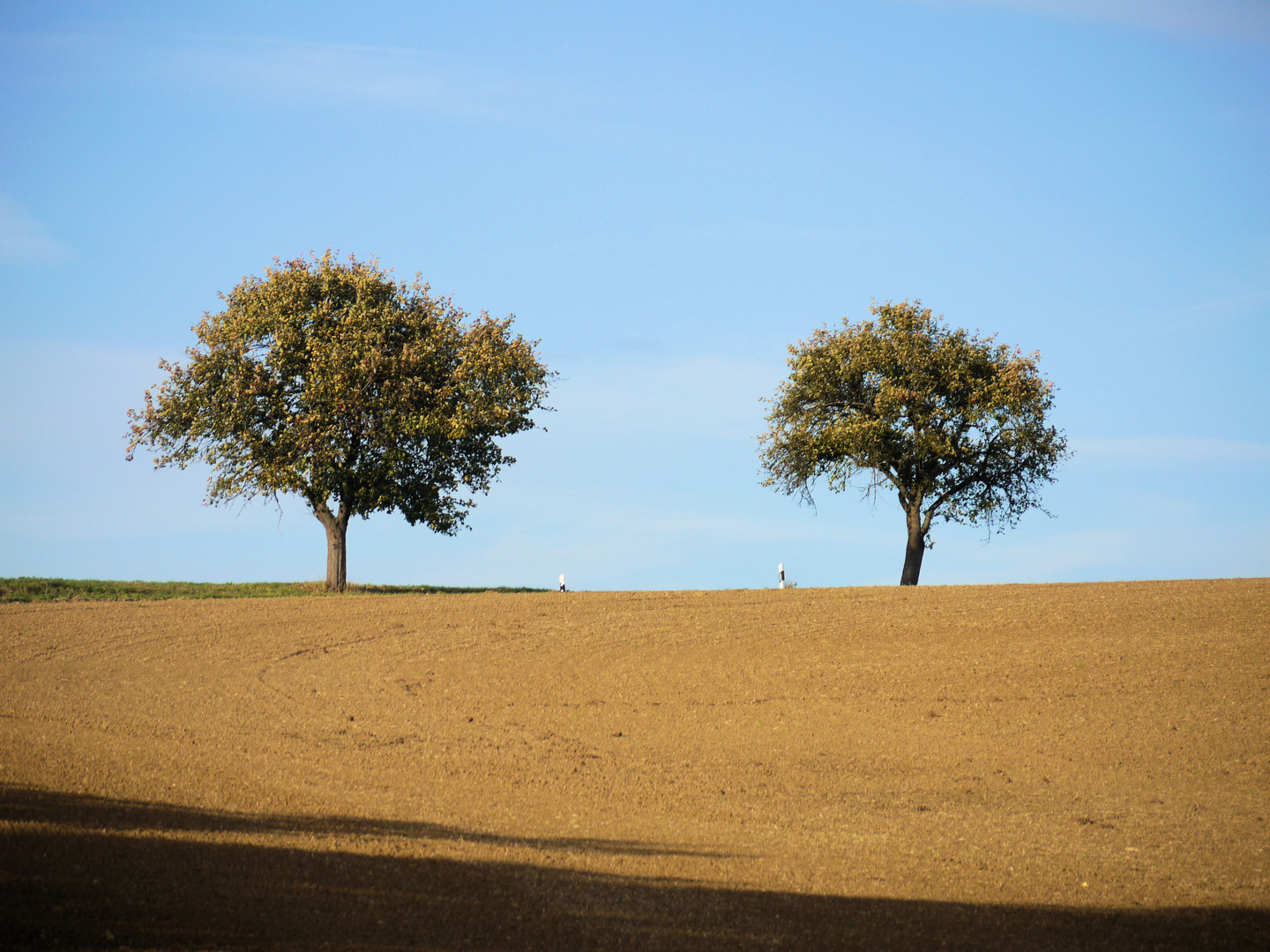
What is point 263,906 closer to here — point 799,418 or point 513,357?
point 513,357

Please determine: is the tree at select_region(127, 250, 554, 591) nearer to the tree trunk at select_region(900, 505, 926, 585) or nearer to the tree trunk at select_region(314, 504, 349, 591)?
the tree trunk at select_region(314, 504, 349, 591)

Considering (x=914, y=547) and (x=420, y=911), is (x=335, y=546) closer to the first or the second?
(x=914, y=547)

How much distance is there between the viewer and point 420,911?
31.1 ft

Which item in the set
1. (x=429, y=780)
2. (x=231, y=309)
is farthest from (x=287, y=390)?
(x=429, y=780)

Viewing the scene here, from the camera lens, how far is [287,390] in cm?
3809

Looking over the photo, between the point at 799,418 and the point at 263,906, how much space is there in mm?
34985

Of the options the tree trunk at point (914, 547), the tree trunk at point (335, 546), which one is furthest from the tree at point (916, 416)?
the tree trunk at point (335, 546)

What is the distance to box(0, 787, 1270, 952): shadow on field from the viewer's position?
28.5ft

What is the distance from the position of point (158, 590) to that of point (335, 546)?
22.5 feet

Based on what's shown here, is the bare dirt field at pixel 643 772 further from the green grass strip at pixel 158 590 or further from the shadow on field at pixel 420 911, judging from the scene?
the green grass strip at pixel 158 590

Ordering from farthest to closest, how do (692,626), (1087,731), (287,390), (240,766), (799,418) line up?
(799,418) < (287,390) < (692,626) < (1087,731) < (240,766)

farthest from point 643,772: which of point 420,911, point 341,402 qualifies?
point 341,402

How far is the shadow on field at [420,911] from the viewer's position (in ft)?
28.5

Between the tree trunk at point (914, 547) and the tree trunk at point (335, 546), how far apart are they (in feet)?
71.1
